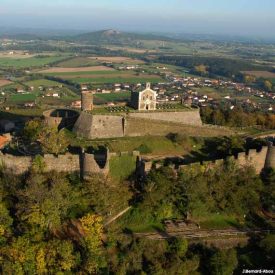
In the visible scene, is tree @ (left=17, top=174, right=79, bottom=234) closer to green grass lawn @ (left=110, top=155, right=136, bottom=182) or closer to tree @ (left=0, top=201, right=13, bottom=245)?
tree @ (left=0, top=201, right=13, bottom=245)

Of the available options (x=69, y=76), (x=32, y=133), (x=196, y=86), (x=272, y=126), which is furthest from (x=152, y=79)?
(x=32, y=133)

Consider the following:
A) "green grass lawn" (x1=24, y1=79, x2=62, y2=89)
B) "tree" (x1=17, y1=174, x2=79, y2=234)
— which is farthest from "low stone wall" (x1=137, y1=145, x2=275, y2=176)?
"green grass lawn" (x1=24, y1=79, x2=62, y2=89)

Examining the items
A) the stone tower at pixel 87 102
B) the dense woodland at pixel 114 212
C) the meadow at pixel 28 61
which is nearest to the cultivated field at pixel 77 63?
the meadow at pixel 28 61

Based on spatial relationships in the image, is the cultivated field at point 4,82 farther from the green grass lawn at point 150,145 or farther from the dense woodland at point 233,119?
the green grass lawn at point 150,145

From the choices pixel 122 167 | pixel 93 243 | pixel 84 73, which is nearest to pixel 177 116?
pixel 122 167

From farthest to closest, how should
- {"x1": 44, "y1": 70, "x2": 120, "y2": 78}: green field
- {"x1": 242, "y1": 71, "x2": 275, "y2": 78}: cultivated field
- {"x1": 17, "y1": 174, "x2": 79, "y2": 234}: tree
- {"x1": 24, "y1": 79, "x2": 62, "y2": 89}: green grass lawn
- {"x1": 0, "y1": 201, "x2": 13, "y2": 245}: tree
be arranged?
{"x1": 242, "y1": 71, "x2": 275, "y2": 78}: cultivated field < {"x1": 44, "y1": 70, "x2": 120, "y2": 78}: green field < {"x1": 24, "y1": 79, "x2": 62, "y2": 89}: green grass lawn < {"x1": 17, "y1": 174, "x2": 79, "y2": 234}: tree < {"x1": 0, "y1": 201, "x2": 13, "y2": 245}: tree

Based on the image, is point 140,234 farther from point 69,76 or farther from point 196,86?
point 69,76

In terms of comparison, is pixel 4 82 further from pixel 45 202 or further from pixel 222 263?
pixel 222 263
